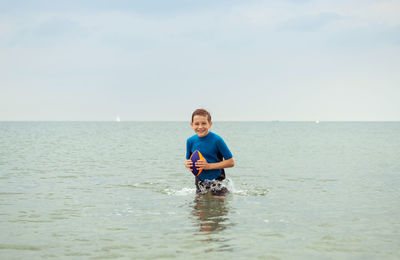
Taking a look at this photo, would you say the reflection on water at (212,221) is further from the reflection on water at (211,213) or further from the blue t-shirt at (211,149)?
the blue t-shirt at (211,149)

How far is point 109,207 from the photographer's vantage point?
9.76 m

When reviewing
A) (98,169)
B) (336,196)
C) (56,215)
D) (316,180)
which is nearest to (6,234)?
(56,215)

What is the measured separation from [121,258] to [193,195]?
560cm

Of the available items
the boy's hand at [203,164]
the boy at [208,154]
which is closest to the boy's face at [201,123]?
the boy at [208,154]

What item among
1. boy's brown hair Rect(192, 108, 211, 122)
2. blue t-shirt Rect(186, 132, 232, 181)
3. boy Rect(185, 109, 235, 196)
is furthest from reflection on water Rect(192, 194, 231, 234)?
boy's brown hair Rect(192, 108, 211, 122)

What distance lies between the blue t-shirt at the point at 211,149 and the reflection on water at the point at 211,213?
58 cm

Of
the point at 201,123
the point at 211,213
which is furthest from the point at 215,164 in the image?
the point at 211,213

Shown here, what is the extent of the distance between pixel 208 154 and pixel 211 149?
143mm

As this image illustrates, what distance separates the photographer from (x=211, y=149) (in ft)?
32.6

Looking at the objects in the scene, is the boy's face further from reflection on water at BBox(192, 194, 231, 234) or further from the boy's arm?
reflection on water at BBox(192, 194, 231, 234)

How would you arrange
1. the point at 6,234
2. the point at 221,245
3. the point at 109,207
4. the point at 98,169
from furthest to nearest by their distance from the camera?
the point at 98,169, the point at 109,207, the point at 6,234, the point at 221,245

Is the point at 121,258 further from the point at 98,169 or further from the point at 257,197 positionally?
the point at 98,169

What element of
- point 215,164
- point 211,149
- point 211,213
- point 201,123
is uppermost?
point 201,123

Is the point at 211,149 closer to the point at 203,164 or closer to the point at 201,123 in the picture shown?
the point at 203,164
